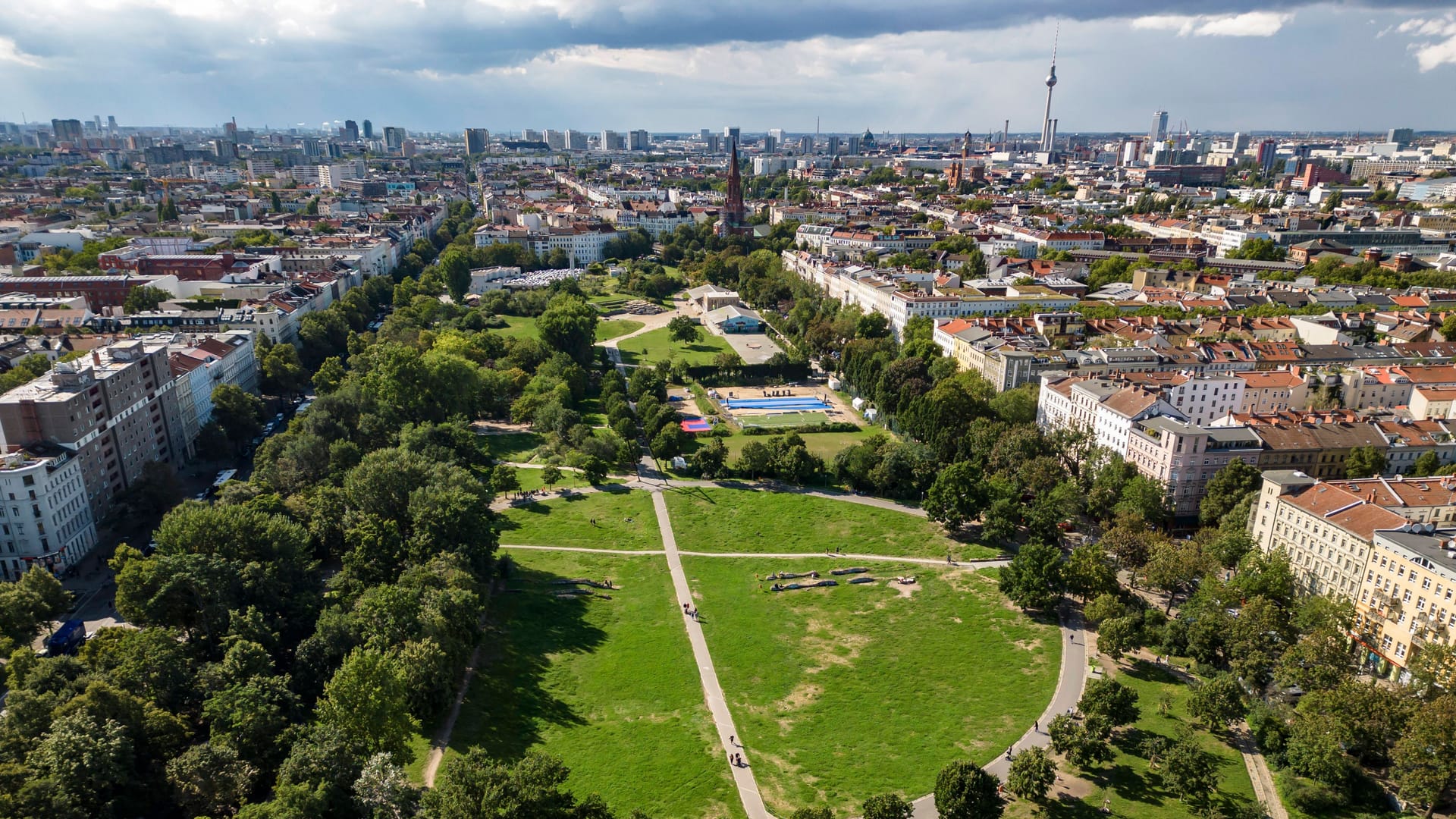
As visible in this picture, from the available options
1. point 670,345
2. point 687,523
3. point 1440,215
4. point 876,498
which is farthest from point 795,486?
point 1440,215

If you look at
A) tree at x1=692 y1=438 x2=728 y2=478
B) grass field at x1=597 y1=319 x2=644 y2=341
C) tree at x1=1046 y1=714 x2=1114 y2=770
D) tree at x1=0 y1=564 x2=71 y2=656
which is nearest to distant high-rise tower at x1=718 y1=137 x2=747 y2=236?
grass field at x1=597 y1=319 x2=644 y2=341

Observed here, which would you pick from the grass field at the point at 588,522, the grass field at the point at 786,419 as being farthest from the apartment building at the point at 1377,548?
the grass field at the point at 786,419

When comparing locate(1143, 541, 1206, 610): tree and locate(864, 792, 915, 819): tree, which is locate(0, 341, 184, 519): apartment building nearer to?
locate(864, 792, 915, 819): tree

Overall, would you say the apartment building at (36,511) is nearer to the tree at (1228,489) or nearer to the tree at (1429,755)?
the tree at (1429,755)

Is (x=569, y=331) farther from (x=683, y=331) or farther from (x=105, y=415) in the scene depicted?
(x=105, y=415)

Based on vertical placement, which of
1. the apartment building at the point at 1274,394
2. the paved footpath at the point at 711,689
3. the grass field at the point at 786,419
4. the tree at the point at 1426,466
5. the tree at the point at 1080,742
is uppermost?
the apartment building at the point at 1274,394

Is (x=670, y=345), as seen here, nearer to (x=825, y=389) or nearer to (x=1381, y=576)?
(x=825, y=389)

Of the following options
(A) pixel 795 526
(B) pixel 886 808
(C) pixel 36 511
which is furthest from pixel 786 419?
(C) pixel 36 511
